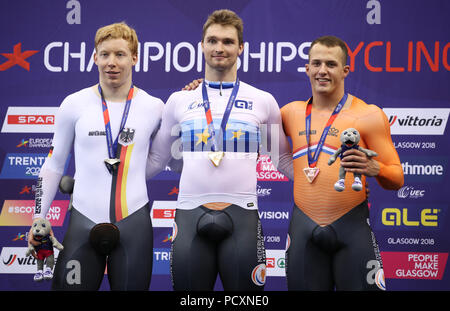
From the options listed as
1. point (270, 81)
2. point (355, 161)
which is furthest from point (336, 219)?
point (270, 81)

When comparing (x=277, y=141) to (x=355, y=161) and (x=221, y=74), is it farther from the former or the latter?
(x=355, y=161)

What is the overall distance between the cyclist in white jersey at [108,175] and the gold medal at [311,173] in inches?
35.5

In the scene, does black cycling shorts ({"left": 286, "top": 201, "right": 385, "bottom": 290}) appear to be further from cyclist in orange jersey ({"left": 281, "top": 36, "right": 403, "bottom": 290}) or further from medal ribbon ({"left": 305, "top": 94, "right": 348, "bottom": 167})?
medal ribbon ({"left": 305, "top": 94, "right": 348, "bottom": 167})

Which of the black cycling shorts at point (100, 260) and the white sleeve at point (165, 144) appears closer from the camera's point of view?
the black cycling shorts at point (100, 260)

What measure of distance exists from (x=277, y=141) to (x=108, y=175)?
3.21 feet

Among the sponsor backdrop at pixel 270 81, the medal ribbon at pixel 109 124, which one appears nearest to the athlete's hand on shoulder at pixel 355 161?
the medal ribbon at pixel 109 124

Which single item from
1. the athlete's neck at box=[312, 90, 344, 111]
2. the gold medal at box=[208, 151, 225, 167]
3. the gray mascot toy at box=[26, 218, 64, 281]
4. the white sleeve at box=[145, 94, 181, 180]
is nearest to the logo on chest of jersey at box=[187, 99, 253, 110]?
the white sleeve at box=[145, 94, 181, 180]

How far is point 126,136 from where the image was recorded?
10.1 ft

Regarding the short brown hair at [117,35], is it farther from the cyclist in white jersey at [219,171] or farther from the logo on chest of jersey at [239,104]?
the logo on chest of jersey at [239,104]

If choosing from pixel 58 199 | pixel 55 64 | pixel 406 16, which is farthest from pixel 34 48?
pixel 406 16

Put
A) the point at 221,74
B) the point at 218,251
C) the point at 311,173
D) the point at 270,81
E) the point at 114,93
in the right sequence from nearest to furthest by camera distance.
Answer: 1. the point at 218,251
2. the point at 311,173
3. the point at 221,74
4. the point at 114,93
5. the point at 270,81

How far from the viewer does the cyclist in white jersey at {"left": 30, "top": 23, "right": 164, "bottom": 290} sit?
2.91m

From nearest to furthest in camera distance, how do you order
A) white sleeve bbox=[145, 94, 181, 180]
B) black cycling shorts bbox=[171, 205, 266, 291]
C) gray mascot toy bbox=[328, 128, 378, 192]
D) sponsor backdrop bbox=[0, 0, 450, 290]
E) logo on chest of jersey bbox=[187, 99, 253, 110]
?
gray mascot toy bbox=[328, 128, 378, 192] → black cycling shorts bbox=[171, 205, 266, 291] → logo on chest of jersey bbox=[187, 99, 253, 110] → white sleeve bbox=[145, 94, 181, 180] → sponsor backdrop bbox=[0, 0, 450, 290]

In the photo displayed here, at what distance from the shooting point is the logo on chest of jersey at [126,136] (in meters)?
3.06
